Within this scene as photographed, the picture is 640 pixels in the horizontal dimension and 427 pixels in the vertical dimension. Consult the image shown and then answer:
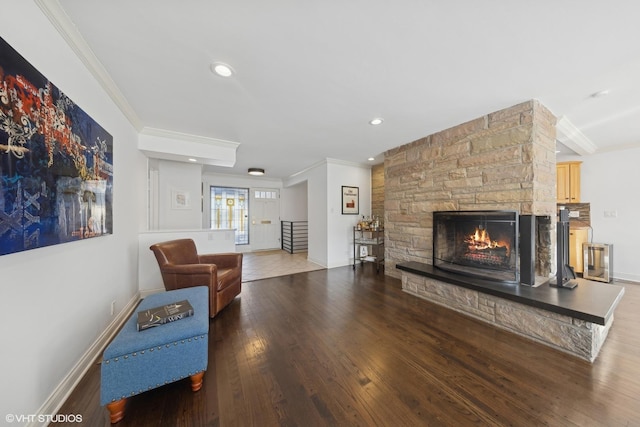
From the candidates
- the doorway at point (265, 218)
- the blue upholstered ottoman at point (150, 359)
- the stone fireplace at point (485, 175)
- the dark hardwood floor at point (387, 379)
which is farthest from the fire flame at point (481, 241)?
the doorway at point (265, 218)

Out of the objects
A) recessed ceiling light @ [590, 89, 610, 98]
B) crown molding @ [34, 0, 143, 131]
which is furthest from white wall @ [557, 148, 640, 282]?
crown molding @ [34, 0, 143, 131]

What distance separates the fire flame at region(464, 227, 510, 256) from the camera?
256 centimetres

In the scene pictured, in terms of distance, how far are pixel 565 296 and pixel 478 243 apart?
34.2 inches

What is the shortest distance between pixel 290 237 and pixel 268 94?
204 inches

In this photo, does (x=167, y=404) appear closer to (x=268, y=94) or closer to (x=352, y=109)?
(x=268, y=94)

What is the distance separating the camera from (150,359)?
4.30 ft

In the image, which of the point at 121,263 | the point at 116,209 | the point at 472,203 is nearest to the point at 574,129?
the point at 472,203

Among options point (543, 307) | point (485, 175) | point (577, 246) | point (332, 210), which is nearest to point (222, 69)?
point (485, 175)

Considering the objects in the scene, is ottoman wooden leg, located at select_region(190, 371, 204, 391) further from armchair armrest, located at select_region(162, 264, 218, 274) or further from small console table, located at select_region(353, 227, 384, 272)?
small console table, located at select_region(353, 227, 384, 272)

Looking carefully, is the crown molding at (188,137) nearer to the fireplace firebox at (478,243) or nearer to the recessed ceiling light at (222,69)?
the recessed ceiling light at (222,69)

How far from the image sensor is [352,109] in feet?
8.44

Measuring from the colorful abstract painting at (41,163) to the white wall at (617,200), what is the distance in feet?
24.0

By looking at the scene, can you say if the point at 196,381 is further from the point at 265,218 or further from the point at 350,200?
the point at 265,218

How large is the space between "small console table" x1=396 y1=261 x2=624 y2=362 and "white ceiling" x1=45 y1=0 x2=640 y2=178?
2060mm
